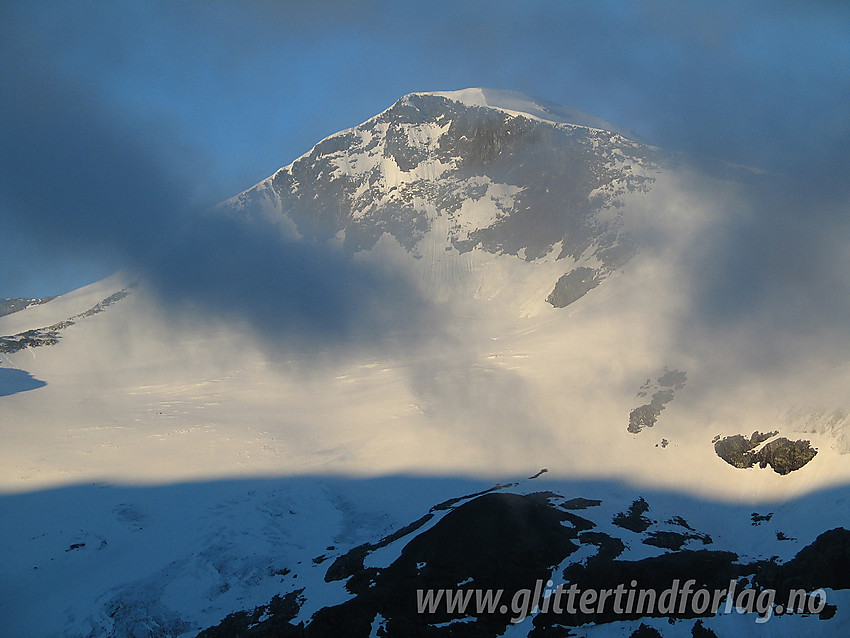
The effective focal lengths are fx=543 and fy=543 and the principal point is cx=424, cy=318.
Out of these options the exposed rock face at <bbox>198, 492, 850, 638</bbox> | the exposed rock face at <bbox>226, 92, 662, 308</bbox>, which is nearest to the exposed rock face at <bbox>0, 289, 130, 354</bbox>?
the exposed rock face at <bbox>226, 92, 662, 308</bbox>

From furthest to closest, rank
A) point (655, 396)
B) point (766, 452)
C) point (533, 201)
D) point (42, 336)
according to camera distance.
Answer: point (533, 201), point (42, 336), point (655, 396), point (766, 452)

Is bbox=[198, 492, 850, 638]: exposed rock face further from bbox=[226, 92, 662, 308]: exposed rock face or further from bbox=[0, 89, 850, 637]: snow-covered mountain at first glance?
bbox=[226, 92, 662, 308]: exposed rock face

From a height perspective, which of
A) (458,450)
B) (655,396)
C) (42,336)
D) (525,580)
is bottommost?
(525,580)

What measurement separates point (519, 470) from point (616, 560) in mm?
32041

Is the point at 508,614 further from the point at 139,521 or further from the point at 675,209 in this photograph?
the point at 675,209

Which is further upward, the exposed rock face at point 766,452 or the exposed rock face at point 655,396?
the exposed rock face at point 655,396

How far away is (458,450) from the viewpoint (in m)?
85.1

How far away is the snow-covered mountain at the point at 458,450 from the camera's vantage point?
4528 centimetres

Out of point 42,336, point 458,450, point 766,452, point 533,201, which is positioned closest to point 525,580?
point 766,452

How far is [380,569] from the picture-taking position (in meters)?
48.6

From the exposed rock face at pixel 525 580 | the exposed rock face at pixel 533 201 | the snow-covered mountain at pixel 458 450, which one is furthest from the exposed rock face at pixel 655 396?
the exposed rock face at pixel 533 201

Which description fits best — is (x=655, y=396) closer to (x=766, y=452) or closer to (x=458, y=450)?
(x=766, y=452)

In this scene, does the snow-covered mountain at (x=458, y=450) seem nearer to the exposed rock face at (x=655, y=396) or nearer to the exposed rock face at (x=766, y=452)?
the exposed rock face at (x=766, y=452)

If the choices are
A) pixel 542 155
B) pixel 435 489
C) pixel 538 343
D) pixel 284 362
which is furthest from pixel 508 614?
pixel 542 155
